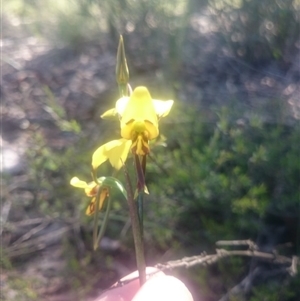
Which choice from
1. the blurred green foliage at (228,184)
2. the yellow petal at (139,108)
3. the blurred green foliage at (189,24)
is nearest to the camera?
the yellow petal at (139,108)

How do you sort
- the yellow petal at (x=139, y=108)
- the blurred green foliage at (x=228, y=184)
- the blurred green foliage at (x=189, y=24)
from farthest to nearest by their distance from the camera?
the blurred green foliage at (x=189, y=24), the blurred green foliage at (x=228, y=184), the yellow petal at (x=139, y=108)

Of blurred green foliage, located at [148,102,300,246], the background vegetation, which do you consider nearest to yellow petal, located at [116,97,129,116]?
the background vegetation

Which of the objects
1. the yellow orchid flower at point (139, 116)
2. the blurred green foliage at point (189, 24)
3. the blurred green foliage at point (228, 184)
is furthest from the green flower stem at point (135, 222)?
the blurred green foliage at point (189, 24)

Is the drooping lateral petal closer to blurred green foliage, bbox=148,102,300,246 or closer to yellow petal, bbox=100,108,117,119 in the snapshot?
yellow petal, bbox=100,108,117,119

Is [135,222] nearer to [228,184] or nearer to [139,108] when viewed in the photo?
[139,108]

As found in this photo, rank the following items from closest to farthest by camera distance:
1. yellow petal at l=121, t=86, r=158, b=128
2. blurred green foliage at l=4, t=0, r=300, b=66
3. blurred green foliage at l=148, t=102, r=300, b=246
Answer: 1. yellow petal at l=121, t=86, r=158, b=128
2. blurred green foliage at l=148, t=102, r=300, b=246
3. blurred green foliage at l=4, t=0, r=300, b=66

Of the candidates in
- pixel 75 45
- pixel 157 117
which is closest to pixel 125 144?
pixel 157 117

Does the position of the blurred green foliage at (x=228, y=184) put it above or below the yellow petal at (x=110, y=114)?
below

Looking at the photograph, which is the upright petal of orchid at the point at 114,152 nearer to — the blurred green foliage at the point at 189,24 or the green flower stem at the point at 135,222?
the green flower stem at the point at 135,222
